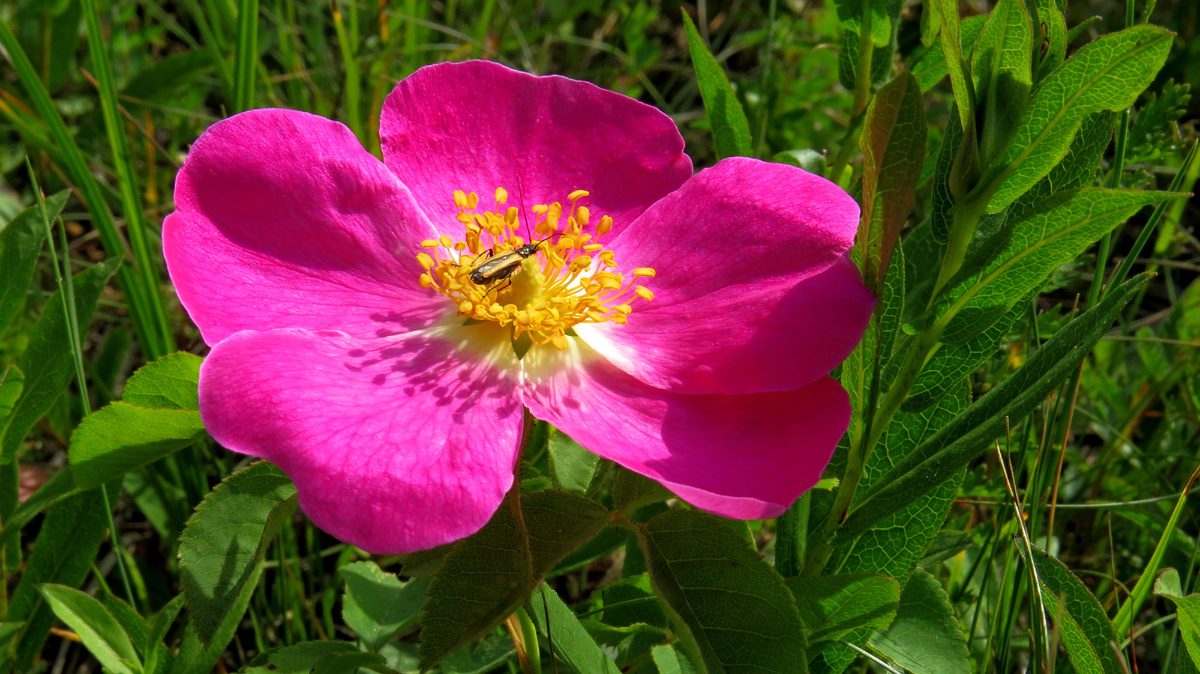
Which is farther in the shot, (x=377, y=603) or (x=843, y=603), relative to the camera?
(x=377, y=603)

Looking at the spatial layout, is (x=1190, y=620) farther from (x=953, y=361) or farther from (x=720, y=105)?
(x=720, y=105)

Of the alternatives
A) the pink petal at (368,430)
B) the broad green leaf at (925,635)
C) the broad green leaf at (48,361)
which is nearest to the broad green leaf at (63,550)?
the broad green leaf at (48,361)

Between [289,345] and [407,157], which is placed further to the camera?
[407,157]

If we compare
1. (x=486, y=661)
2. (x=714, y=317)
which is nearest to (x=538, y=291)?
(x=714, y=317)

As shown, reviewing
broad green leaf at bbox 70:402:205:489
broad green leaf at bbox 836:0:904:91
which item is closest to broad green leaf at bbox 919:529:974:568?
broad green leaf at bbox 836:0:904:91

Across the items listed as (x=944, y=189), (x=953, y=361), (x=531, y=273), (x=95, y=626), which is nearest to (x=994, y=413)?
(x=953, y=361)

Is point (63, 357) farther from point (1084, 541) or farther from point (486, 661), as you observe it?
point (1084, 541)
